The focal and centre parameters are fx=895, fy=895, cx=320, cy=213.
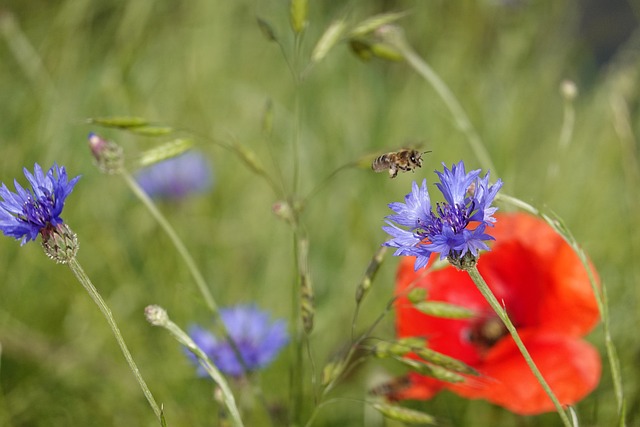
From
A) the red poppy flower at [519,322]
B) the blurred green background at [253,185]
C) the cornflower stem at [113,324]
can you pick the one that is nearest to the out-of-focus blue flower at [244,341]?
the blurred green background at [253,185]

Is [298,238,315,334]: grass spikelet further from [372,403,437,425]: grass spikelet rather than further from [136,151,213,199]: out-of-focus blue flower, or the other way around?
[136,151,213,199]: out-of-focus blue flower

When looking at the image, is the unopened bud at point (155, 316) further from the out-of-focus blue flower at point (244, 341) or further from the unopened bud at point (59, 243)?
the out-of-focus blue flower at point (244, 341)

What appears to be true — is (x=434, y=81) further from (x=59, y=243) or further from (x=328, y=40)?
(x=59, y=243)

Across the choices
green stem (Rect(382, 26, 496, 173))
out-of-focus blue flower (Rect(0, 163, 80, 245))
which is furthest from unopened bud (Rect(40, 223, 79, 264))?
green stem (Rect(382, 26, 496, 173))

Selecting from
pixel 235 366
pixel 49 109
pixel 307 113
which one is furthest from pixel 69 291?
pixel 307 113

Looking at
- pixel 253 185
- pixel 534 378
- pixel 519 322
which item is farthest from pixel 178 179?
pixel 534 378

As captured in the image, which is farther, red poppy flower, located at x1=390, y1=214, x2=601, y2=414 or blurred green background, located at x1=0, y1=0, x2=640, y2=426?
blurred green background, located at x1=0, y1=0, x2=640, y2=426
